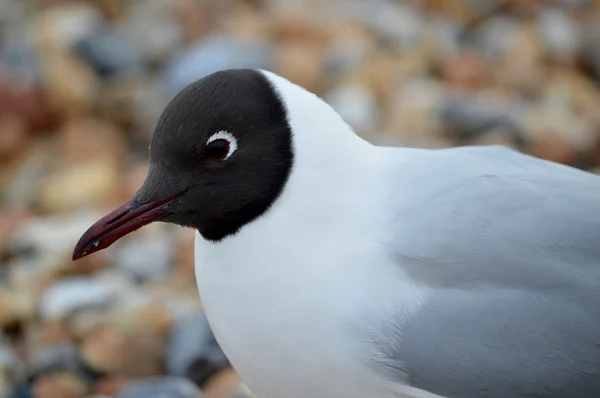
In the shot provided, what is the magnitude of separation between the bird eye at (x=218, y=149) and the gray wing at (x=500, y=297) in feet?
1.29

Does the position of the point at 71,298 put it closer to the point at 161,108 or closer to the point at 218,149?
the point at 218,149

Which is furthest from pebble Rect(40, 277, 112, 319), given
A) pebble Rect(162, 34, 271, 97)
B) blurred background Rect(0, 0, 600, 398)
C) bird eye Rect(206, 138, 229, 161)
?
pebble Rect(162, 34, 271, 97)

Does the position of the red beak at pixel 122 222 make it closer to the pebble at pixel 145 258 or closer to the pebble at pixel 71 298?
the pebble at pixel 71 298

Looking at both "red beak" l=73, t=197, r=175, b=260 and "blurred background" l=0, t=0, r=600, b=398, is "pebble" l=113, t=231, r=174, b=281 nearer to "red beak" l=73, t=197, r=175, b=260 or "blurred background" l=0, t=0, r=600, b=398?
"blurred background" l=0, t=0, r=600, b=398

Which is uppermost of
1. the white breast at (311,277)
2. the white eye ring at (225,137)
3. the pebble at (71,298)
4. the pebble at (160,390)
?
the white eye ring at (225,137)

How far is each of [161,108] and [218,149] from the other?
8.20ft

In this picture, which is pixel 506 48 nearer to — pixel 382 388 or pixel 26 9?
pixel 26 9

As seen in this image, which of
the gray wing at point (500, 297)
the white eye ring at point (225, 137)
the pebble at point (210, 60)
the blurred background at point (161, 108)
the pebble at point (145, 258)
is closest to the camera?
the gray wing at point (500, 297)

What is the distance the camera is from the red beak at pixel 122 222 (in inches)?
87.6

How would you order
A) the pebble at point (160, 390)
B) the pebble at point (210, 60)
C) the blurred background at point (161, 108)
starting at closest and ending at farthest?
1. the pebble at point (160, 390)
2. the blurred background at point (161, 108)
3. the pebble at point (210, 60)

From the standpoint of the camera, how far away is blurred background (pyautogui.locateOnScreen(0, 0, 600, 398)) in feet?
10.4

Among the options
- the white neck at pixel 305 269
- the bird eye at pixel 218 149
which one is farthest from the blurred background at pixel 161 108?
the bird eye at pixel 218 149

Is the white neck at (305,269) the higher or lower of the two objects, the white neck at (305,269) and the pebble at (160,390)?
the higher

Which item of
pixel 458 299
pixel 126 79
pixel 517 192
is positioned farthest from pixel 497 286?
pixel 126 79
